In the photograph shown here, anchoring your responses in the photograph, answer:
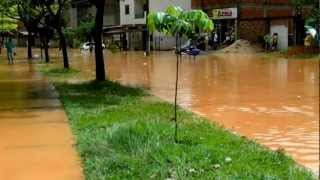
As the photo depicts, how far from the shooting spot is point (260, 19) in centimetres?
5006

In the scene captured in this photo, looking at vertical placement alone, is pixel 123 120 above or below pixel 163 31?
below

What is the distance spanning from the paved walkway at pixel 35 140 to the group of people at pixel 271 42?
31.6 metres

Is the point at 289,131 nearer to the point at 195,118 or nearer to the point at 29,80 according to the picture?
the point at 195,118

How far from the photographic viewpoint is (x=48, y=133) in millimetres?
10016

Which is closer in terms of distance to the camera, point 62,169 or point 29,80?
point 62,169

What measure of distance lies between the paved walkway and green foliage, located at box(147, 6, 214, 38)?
6.41 feet

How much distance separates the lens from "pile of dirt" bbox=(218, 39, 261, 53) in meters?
47.2

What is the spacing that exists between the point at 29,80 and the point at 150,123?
13.2m

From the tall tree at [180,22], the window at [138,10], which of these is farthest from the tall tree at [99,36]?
the window at [138,10]

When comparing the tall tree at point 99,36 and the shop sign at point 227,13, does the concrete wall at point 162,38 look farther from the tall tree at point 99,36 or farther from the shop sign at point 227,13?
the tall tree at point 99,36

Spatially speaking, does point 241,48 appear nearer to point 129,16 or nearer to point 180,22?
point 129,16

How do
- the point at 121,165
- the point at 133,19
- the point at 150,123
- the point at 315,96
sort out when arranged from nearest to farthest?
the point at 121,165 < the point at 150,123 < the point at 315,96 < the point at 133,19

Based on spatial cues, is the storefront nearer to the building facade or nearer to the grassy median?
the building facade

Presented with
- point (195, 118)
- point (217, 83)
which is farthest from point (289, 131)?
point (217, 83)
